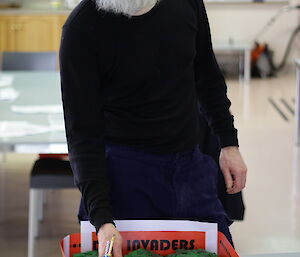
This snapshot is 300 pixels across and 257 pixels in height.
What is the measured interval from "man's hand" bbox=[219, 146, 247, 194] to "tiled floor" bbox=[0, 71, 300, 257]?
74.9 inches

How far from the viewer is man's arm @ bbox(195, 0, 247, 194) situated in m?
1.91

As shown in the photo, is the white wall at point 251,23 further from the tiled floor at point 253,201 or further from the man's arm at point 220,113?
the man's arm at point 220,113

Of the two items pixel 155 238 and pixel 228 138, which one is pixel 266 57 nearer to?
pixel 228 138

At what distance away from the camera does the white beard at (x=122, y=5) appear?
1.57m

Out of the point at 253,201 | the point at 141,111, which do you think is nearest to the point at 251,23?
the point at 253,201

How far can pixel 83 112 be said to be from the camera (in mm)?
1556

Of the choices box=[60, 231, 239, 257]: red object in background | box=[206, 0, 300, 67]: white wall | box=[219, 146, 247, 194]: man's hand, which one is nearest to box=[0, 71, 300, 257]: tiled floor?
box=[219, 146, 247, 194]: man's hand

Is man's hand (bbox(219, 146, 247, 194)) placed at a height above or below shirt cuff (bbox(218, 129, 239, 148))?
below

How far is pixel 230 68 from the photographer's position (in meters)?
9.85

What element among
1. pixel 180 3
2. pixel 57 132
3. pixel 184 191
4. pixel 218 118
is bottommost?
pixel 57 132

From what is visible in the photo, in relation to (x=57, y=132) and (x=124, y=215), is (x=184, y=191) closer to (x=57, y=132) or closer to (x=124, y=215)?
Result: (x=124, y=215)

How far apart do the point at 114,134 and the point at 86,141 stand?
18 centimetres

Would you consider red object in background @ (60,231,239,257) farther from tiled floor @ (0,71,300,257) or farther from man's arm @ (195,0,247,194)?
tiled floor @ (0,71,300,257)

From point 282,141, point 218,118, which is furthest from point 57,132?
point 282,141
